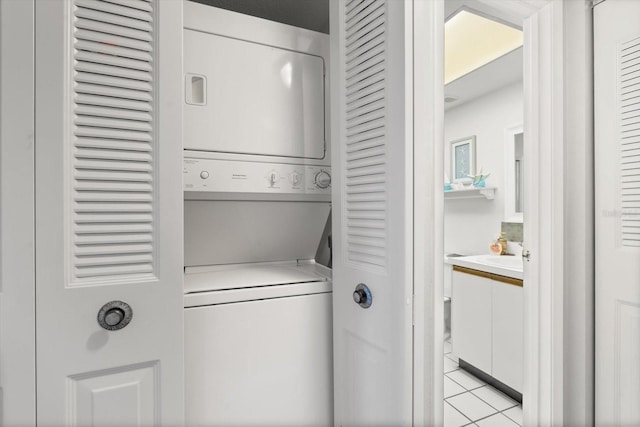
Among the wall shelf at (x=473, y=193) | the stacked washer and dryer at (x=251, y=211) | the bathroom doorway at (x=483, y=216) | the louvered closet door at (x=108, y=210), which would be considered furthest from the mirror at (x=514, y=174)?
the louvered closet door at (x=108, y=210)

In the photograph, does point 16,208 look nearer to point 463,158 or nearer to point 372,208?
point 372,208

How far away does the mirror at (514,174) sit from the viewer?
2.90 m

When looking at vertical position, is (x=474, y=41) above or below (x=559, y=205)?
above

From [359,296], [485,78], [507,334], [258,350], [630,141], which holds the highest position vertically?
[485,78]

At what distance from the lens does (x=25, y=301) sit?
87cm

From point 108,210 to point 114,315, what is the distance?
11.9 inches

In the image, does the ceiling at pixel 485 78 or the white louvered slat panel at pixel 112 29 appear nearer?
the white louvered slat panel at pixel 112 29

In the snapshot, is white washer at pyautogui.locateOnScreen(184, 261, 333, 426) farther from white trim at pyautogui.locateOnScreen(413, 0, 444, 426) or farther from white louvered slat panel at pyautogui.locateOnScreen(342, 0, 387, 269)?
white trim at pyautogui.locateOnScreen(413, 0, 444, 426)

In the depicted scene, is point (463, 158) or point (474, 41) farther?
point (463, 158)

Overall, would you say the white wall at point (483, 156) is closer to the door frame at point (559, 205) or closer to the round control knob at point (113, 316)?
the door frame at point (559, 205)

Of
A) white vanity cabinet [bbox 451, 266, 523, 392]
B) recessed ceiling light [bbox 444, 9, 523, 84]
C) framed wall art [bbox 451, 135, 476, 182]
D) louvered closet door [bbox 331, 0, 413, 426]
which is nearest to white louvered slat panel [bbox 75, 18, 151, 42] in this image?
louvered closet door [bbox 331, 0, 413, 426]

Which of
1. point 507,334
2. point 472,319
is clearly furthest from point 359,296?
point 472,319

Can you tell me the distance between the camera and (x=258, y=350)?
138cm

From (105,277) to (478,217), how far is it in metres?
3.18
